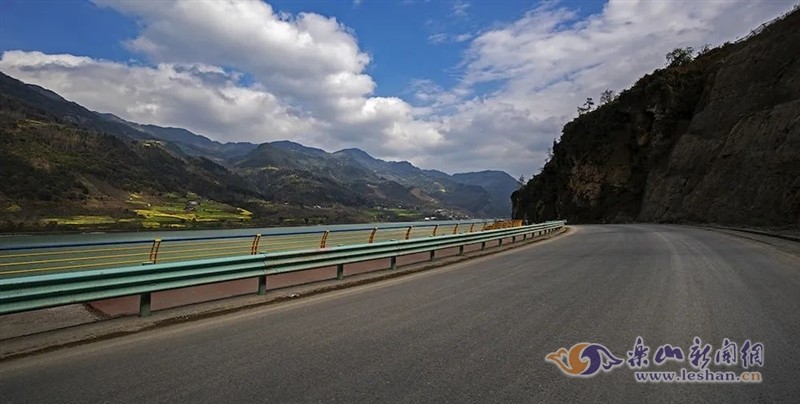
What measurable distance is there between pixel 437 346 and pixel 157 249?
4942 millimetres

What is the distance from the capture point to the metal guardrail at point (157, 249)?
6.51 meters

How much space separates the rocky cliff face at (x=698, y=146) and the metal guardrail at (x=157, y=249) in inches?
Answer: 1163

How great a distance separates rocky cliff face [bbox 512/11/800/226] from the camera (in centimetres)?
3216

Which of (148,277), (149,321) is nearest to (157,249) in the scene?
(148,277)

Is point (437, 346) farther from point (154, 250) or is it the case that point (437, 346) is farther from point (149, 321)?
point (154, 250)

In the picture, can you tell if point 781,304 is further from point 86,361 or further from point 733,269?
point 86,361

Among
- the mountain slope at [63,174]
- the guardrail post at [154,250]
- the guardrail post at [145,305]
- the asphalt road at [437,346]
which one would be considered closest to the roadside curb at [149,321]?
the guardrail post at [145,305]

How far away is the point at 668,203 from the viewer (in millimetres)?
45719

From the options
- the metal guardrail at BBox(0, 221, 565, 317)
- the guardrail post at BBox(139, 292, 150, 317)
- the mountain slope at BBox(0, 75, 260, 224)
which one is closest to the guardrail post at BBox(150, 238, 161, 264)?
the metal guardrail at BBox(0, 221, 565, 317)

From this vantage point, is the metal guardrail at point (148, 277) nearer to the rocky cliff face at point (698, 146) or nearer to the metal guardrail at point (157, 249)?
the metal guardrail at point (157, 249)

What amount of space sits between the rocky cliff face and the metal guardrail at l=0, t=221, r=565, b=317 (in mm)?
31693

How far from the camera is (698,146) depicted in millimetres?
43969

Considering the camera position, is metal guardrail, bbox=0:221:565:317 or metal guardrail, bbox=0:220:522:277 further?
metal guardrail, bbox=0:220:522:277

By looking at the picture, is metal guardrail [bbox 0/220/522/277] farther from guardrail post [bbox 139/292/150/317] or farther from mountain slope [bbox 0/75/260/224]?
mountain slope [bbox 0/75/260/224]
